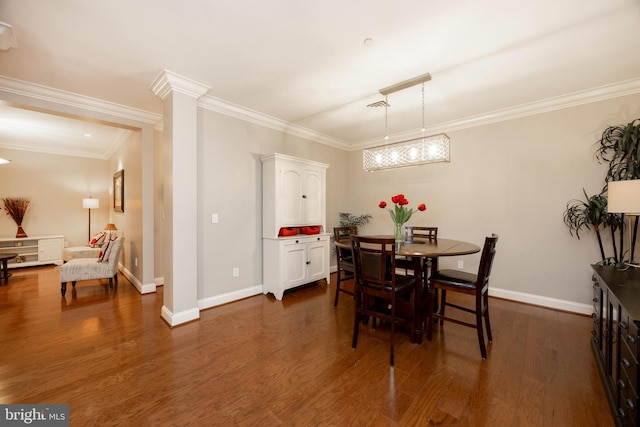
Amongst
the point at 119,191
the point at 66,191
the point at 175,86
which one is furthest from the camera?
the point at 66,191

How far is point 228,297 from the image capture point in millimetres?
3377

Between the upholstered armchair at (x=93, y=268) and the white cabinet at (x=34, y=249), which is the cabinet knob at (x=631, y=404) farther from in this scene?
the white cabinet at (x=34, y=249)

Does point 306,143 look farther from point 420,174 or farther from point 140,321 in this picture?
point 140,321

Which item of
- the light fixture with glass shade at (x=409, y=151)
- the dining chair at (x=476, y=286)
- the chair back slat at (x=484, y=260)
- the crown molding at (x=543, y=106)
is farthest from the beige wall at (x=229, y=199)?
the chair back slat at (x=484, y=260)

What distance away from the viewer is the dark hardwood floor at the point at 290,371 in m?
1.53

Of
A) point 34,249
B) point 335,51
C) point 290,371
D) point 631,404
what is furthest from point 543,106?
point 34,249

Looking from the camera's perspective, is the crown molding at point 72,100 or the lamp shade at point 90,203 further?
the lamp shade at point 90,203

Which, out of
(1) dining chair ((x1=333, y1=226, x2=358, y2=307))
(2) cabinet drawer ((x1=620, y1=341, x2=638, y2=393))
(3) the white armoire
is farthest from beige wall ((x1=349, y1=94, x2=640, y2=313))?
(2) cabinet drawer ((x1=620, y1=341, x2=638, y2=393))

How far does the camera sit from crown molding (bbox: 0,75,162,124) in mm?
2691

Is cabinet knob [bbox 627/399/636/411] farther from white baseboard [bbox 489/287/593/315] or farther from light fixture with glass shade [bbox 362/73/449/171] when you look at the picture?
white baseboard [bbox 489/287/593/315]

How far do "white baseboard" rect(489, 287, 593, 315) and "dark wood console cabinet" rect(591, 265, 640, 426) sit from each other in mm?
1276

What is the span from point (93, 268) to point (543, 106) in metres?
6.64

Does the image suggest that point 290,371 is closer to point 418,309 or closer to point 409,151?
point 418,309

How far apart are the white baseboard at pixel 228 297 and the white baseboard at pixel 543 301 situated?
340 cm
